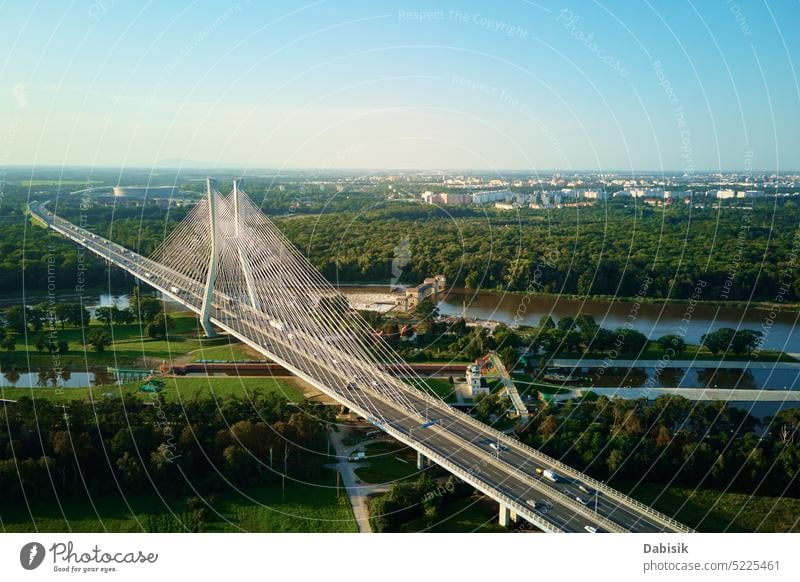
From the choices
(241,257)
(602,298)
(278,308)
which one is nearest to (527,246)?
(602,298)

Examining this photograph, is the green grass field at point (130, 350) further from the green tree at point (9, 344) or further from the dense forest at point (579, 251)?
the dense forest at point (579, 251)

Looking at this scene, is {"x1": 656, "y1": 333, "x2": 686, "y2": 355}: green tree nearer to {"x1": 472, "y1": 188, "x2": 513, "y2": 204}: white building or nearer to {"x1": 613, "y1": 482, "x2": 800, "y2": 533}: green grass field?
{"x1": 613, "y1": 482, "x2": 800, "y2": 533}: green grass field

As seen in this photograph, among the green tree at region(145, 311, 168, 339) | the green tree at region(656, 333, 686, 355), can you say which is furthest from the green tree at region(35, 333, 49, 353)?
the green tree at region(656, 333, 686, 355)

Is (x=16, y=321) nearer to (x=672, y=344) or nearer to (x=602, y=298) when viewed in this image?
(x=672, y=344)

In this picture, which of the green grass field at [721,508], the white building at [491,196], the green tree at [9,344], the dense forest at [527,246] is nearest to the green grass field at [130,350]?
the green tree at [9,344]
